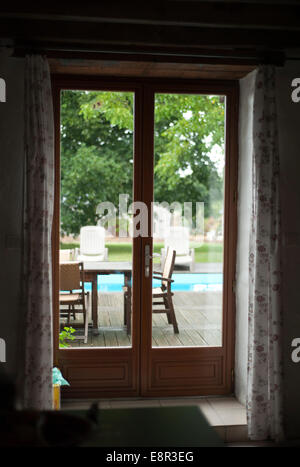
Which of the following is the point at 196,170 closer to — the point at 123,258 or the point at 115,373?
the point at 123,258

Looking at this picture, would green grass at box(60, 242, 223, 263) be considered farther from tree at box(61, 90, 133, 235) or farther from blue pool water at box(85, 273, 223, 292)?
tree at box(61, 90, 133, 235)

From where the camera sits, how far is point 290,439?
3.62 m

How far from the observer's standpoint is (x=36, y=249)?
11.2ft

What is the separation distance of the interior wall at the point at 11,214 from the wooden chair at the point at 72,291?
0.46 meters

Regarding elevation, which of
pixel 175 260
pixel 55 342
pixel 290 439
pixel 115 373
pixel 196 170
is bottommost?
pixel 290 439

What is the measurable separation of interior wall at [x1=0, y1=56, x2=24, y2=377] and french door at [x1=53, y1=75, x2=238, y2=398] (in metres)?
0.39

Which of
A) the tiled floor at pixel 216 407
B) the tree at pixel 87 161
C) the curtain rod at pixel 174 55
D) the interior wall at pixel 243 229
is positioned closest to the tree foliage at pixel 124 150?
the tree at pixel 87 161

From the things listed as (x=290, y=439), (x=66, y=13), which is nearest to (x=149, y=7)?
(x=66, y=13)

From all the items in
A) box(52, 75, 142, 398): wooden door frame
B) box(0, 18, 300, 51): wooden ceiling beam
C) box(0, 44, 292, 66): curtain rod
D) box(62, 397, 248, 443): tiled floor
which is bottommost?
box(62, 397, 248, 443): tiled floor

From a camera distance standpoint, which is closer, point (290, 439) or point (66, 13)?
point (66, 13)

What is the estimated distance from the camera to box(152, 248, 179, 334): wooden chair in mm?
4043

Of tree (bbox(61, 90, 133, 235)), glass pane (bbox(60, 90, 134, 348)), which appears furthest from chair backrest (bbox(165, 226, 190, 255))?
tree (bbox(61, 90, 133, 235))
